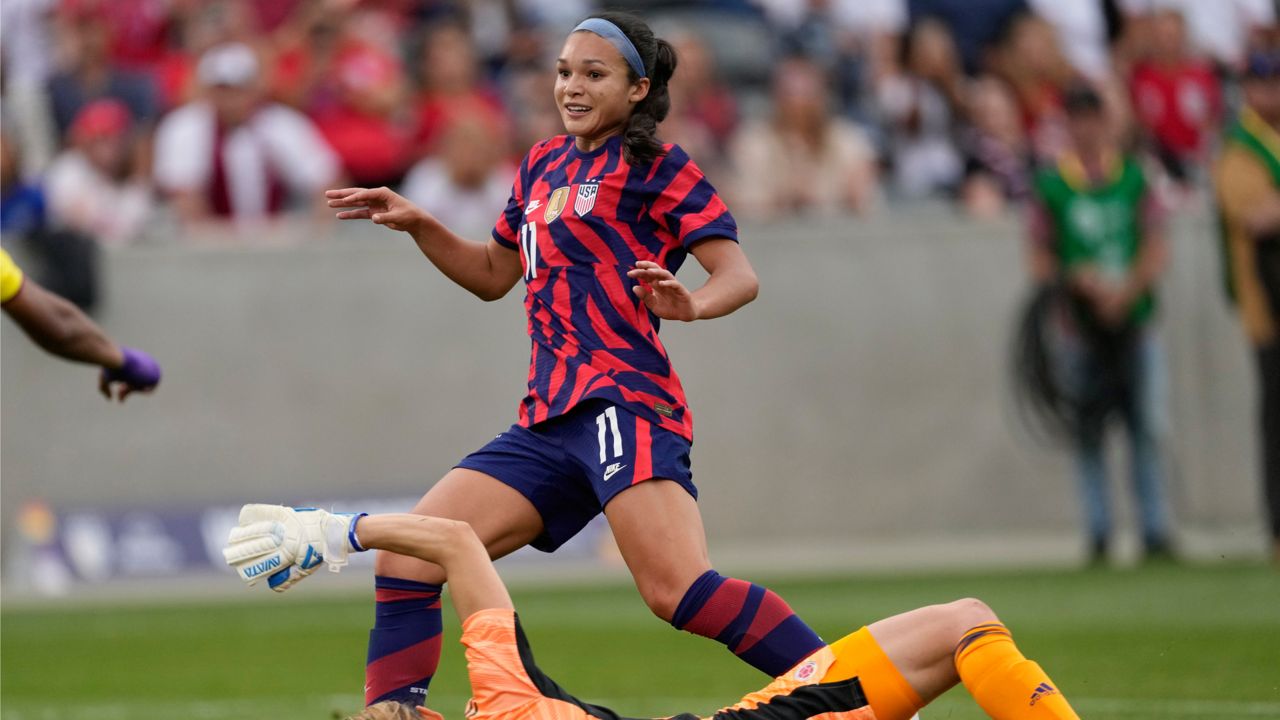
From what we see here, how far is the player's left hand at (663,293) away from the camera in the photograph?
207 inches

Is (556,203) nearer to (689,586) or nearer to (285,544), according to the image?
(689,586)

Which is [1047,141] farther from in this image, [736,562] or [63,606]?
[63,606]

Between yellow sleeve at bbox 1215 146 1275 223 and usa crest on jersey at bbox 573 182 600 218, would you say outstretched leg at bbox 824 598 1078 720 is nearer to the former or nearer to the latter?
usa crest on jersey at bbox 573 182 600 218

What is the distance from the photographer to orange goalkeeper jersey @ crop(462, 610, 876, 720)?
16.4 ft

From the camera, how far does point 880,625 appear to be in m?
5.24

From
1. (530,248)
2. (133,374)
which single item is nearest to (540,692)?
(530,248)

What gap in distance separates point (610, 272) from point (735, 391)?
8362mm

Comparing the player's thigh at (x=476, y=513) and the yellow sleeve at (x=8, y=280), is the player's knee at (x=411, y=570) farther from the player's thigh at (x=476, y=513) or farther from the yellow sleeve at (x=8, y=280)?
the yellow sleeve at (x=8, y=280)

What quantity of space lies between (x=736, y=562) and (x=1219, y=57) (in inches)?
240

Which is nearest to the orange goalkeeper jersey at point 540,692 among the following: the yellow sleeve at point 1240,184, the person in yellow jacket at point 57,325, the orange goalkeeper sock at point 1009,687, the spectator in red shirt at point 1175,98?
the orange goalkeeper sock at point 1009,687

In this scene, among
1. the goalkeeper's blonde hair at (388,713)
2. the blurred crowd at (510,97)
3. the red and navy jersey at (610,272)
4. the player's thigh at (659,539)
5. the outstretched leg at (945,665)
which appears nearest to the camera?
the goalkeeper's blonde hair at (388,713)

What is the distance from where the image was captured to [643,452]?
562cm

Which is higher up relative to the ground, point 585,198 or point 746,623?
point 585,198

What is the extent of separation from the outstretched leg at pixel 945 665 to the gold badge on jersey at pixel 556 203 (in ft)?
5.13
